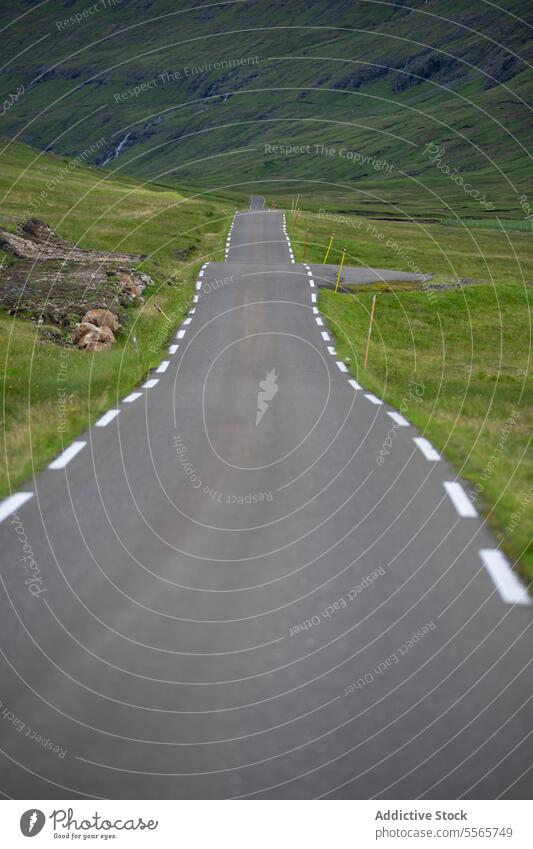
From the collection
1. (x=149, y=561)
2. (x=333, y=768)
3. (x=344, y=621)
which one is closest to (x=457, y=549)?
(x=344, y=621)

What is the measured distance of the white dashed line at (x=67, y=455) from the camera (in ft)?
29.6

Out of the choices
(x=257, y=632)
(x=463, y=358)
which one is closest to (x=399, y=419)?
(x=257, y=632)

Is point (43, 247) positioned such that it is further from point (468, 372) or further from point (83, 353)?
point (468, 372)

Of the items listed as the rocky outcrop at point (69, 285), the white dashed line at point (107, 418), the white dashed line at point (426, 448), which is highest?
the rocky outcrop at point (69, 285)

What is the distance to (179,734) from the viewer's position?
164 inches

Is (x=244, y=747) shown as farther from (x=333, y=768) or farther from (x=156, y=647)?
(x=156, y=647)

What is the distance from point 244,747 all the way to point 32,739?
44.7 inches

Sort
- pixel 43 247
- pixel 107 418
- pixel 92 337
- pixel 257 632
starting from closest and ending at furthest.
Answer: pixel 257 632 → pixel 107 418 → pixel 92 337 → pixel 43 247

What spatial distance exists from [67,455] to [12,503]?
1.83 metres

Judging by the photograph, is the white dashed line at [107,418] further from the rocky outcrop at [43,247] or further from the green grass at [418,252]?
the green grass at [418,252]

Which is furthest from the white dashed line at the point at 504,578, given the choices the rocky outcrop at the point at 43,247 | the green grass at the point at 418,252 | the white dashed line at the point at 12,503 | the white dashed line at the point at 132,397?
the green grass at the point at 418,252

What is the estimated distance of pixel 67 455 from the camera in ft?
31.0

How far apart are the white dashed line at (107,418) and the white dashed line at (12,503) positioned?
10.8 ft

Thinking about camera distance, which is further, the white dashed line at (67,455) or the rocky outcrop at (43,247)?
the rocky outcrop at (43,247)
